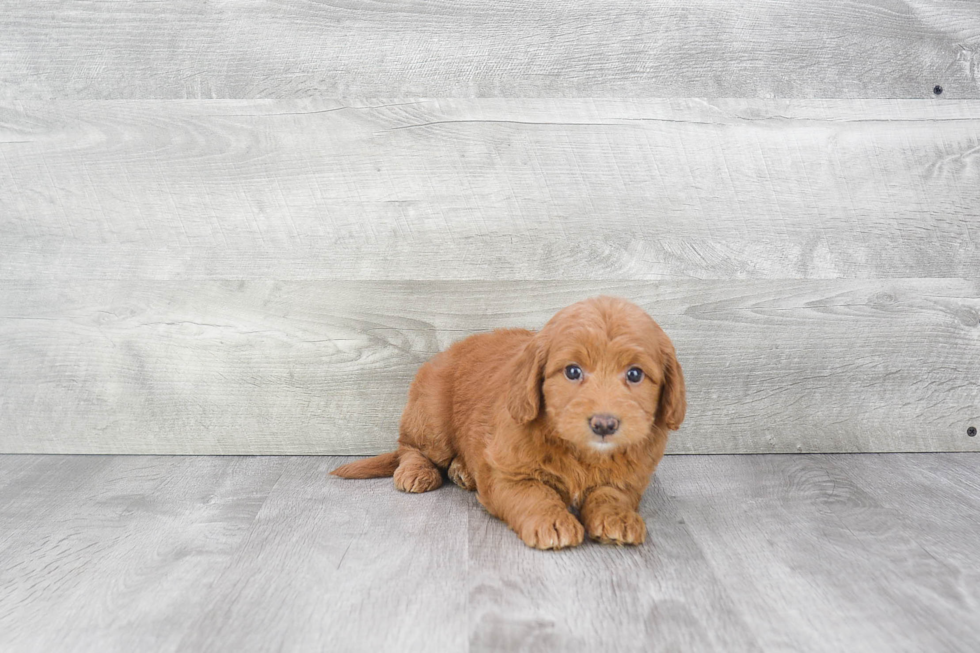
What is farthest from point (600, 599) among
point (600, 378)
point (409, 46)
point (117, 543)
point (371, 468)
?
point (409, 46)

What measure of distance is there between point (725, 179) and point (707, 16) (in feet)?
1.65

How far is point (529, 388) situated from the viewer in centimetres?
177

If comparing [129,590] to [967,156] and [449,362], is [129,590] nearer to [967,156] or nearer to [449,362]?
[449,362]

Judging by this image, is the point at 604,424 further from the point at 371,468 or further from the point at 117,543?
the point at 117,543

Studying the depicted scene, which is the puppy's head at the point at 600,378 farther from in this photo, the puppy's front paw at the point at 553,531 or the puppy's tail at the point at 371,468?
the puppy's tail at the point at 371,468

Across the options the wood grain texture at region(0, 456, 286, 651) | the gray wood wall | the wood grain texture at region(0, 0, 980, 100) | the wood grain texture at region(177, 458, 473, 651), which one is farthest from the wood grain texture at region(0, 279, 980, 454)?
the wood grain texture at region(0, 0, 980, 100)

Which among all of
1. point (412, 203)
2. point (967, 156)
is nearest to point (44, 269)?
point (412, 203)

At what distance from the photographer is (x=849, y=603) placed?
4.86 feet

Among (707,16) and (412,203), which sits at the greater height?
(707,16)

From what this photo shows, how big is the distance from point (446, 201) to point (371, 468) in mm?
834

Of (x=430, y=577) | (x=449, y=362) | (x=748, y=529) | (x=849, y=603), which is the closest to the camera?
(x=849, y=603)

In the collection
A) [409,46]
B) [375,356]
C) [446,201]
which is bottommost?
[375,356]

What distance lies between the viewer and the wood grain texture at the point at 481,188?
7.73 ft

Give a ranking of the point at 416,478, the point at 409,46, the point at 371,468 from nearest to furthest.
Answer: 1. the point at 416,478
2. the point at 371,468
3. the point at 409,46
